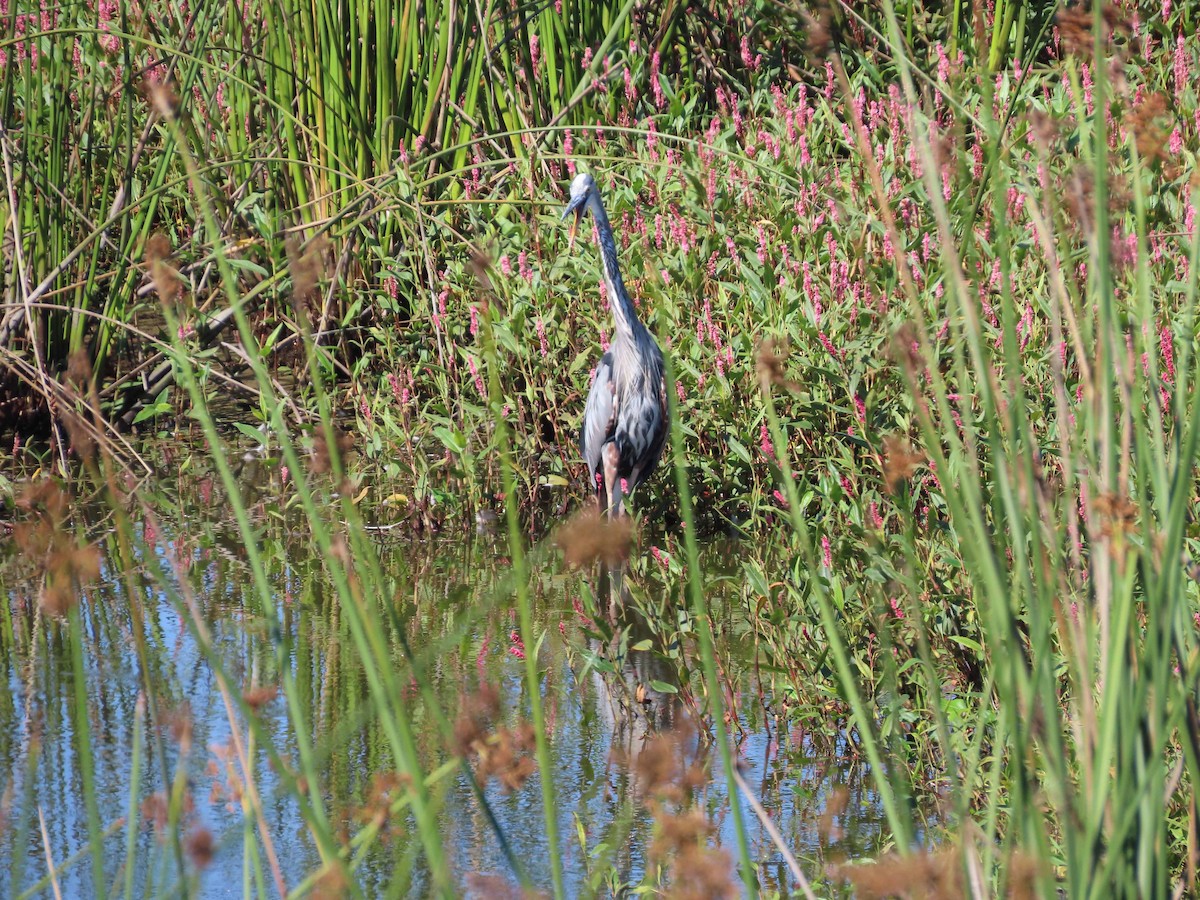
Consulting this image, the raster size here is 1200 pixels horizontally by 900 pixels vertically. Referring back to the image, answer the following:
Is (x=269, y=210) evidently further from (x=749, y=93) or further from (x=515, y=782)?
(x=515, y=782)

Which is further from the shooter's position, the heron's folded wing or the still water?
the heron's folded wing

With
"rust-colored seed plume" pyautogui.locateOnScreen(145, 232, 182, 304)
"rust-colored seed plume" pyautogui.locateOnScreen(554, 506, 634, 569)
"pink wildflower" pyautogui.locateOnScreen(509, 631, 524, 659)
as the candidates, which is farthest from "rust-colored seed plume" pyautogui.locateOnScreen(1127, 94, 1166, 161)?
"pink wildflower" pyautogui.locateOnScreen(509, 631, 524, 659)

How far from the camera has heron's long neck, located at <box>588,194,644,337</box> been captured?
4.40 metres

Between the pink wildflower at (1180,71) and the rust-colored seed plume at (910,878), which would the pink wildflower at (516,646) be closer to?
the rust-colored seed plume at (910,878)

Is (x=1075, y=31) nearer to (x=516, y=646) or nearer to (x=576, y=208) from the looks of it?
(x=516, y=646)

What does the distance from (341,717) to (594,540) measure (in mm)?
2358

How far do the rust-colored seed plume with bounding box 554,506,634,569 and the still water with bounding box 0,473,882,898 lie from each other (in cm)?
57

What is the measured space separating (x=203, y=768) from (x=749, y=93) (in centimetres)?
390

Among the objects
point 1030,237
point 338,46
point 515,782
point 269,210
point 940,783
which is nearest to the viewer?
point 515,782

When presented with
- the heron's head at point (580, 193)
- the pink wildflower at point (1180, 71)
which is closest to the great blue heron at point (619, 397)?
the heron's head at point (580, 193)

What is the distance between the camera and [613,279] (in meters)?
4.43

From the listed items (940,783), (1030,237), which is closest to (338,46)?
(1030,237)

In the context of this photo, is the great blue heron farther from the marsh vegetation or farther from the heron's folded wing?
the marsh vegetation

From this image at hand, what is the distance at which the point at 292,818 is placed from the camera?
279cm
